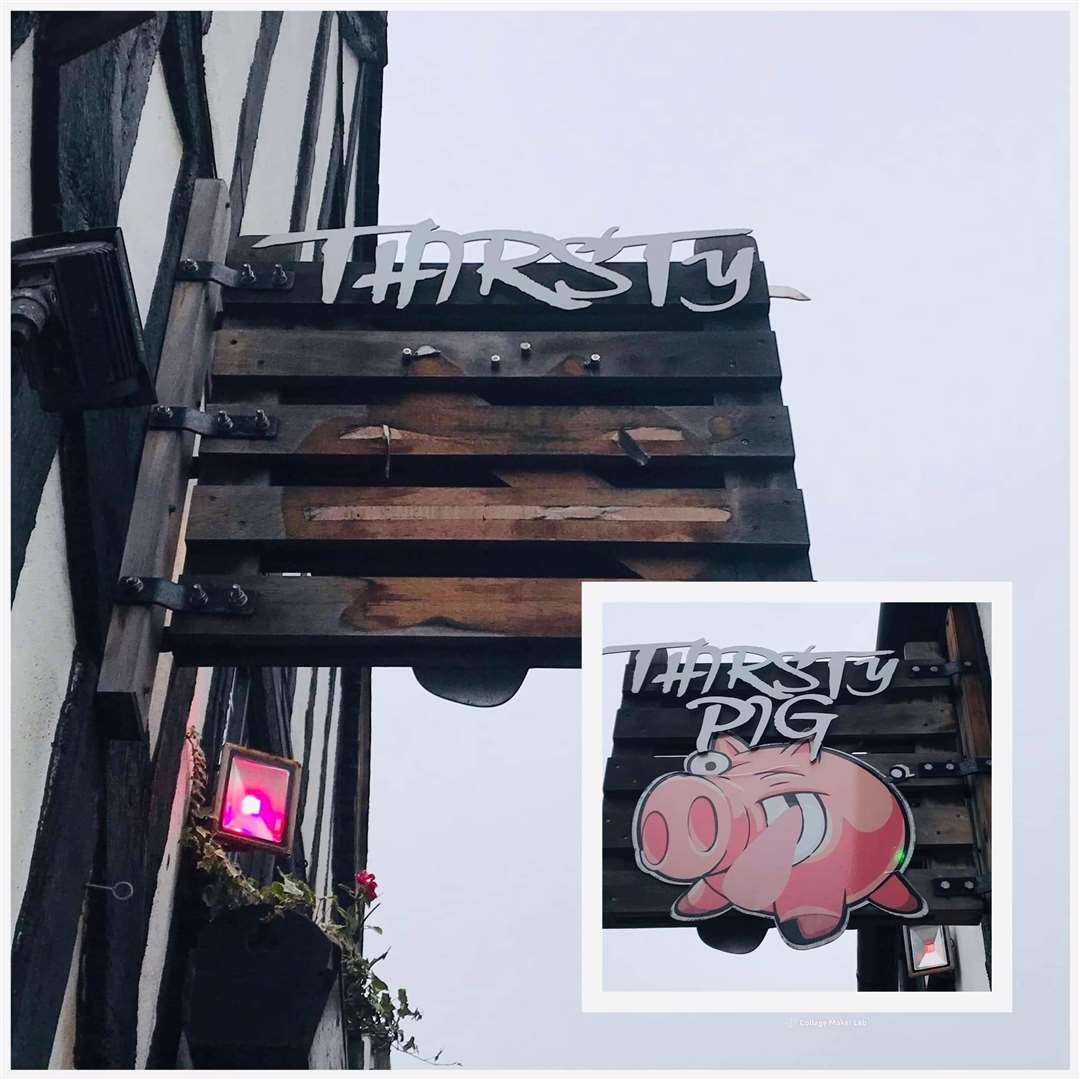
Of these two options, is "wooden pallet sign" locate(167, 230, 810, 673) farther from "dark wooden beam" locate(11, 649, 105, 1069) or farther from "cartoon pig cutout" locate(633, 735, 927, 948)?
"cartoon pig cutout" locate(633, 735, 927, 948)

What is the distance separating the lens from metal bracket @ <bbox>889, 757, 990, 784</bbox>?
13.5ft

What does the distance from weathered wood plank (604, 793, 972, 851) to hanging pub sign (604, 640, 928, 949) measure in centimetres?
3

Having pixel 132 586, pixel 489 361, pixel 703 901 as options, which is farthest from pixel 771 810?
pixel 132 586

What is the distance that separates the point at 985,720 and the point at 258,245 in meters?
2.53

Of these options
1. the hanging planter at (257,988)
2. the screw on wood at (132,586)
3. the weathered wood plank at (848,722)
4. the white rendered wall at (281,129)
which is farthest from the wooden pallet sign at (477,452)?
the white rendered wall at (281,129)

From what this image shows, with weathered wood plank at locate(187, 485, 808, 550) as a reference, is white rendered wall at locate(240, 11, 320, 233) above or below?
above

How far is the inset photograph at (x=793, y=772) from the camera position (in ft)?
12.3

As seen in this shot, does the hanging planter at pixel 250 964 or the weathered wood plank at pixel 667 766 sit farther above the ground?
the weathered wood plank at pixel 667 766

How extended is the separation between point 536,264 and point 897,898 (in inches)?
81.0

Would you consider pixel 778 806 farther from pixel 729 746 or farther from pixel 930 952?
pixel 930 952

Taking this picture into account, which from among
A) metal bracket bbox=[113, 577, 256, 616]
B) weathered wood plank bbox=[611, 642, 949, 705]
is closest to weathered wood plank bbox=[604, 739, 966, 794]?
weathered wood plank bbox=[611, 642, 949, 705]

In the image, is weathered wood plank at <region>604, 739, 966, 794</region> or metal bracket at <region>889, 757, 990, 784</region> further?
metal bracket at <region>889, 757, 990, 784</region>

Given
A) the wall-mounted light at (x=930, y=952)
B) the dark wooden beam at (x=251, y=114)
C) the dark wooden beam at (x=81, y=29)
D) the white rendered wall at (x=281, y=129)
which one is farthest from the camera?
the wall-mounted light at (x=930, y=952)

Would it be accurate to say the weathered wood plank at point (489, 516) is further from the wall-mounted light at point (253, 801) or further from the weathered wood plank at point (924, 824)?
the wall-mounted light at point (253, 801)
